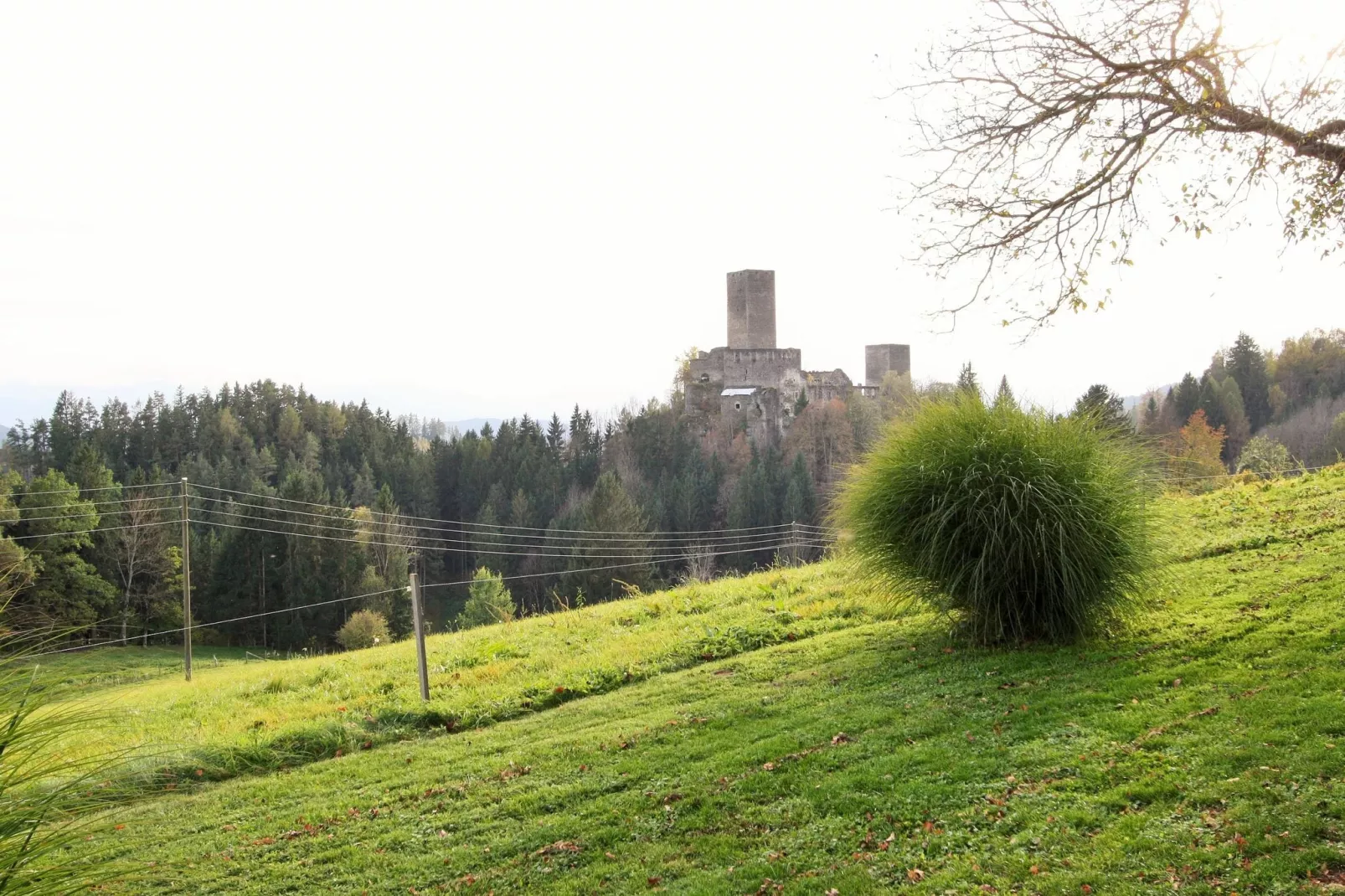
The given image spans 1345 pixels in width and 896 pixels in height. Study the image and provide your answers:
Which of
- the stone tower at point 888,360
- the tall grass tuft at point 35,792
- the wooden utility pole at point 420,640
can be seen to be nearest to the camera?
the tall grass tuft at point 35,792

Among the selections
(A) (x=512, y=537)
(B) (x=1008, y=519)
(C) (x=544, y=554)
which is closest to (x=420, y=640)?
(B) (x=1008, y=519)

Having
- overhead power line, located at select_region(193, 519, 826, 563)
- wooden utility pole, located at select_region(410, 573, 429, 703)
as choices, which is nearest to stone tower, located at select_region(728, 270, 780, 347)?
overhead power line, located at select_region(193, 519, 826, 563)

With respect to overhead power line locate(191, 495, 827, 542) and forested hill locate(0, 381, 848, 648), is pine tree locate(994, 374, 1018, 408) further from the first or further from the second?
overhead power line locate(191, 495, 827, 542)

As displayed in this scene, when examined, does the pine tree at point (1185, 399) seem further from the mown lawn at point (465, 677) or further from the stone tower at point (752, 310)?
the mown lawn at point (465, 677)

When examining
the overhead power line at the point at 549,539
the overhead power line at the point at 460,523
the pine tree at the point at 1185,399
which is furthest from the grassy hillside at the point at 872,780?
the pine tree at the point at 1185,399

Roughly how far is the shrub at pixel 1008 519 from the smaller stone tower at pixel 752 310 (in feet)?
181

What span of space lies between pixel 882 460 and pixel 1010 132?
284 cm

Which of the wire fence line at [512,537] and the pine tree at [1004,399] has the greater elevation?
the pine tree at [1004,399]

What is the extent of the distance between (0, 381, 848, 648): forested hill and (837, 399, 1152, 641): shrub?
869 inches

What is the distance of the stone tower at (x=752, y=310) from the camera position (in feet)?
206

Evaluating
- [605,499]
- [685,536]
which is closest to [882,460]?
[605,499]

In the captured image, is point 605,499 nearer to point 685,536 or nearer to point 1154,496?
point 685,536

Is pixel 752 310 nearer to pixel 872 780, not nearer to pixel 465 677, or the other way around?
pixel 465 677

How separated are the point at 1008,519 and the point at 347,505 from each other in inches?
2172
